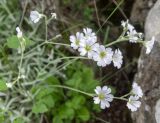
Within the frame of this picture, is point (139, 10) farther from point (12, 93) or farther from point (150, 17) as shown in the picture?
point (12, 93)

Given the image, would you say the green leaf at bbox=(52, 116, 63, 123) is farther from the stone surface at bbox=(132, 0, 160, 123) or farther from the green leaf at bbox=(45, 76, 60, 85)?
the stone surface at bbox=(132, 0, 160, 123)

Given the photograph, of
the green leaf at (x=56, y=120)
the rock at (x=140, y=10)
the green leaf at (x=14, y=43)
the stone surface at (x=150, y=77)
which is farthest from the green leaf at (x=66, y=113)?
the rock at (x=140, y=10)

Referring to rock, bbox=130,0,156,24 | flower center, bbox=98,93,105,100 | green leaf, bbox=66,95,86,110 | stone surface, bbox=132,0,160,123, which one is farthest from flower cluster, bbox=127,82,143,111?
rock, bbox=130,0,156,24

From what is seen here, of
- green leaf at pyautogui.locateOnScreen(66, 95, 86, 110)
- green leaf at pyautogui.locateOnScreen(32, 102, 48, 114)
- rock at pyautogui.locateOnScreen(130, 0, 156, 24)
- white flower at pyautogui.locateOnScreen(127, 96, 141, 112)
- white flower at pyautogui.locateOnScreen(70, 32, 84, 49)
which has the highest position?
rock at pyautogui.locateOnScreen(130, 0, 156, 24)

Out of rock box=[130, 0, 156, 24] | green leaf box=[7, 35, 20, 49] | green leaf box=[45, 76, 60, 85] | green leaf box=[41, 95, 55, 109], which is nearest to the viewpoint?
green leaf box=[7, 35, 20, 49]

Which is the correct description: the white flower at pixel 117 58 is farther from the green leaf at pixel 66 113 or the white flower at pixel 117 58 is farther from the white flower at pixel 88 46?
the green leaf at pixel 66 113

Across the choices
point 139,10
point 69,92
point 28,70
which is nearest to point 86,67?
point 69,92
